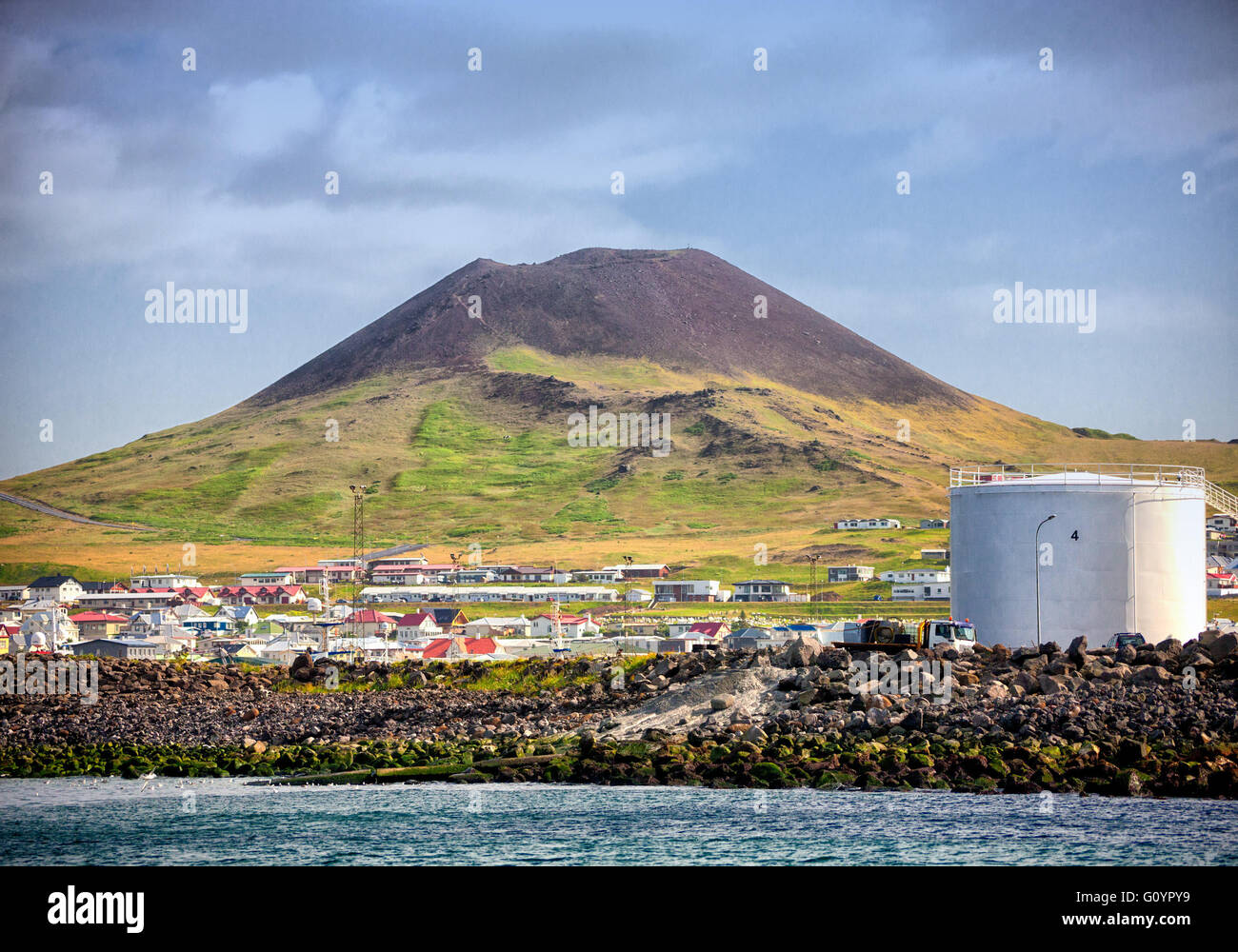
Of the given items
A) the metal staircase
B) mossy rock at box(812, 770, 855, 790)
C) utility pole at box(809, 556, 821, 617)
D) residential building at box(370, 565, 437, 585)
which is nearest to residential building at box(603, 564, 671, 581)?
utility pole at box(809, 556, 821, 617)

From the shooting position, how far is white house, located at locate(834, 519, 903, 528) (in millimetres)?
168625

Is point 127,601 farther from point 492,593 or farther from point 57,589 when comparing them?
point 492,593

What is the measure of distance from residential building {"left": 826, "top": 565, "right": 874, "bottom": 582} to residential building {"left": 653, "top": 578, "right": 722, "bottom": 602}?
43.4 feet

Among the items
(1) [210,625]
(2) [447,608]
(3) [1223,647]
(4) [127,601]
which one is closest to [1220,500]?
(3) [1223,647]

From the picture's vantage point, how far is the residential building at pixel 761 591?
411 feet

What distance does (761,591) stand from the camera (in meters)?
127

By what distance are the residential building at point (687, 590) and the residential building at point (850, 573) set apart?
521 inches

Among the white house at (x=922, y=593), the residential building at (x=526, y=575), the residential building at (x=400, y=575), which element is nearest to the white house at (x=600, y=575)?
the residential building at (x=526, y=575)

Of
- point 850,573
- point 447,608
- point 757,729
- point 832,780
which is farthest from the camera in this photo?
point 850,573

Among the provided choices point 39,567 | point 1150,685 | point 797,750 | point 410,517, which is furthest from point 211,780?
point 410,517

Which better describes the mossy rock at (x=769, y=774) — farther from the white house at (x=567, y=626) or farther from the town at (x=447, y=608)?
the white house at (x=567, y=626)

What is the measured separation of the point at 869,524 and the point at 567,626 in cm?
8043

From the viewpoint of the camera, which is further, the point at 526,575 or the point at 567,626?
the point at 526,575
